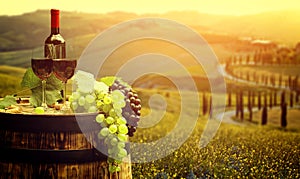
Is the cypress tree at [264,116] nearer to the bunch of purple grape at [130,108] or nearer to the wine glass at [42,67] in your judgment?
the bunch of purple grape at [130,108]

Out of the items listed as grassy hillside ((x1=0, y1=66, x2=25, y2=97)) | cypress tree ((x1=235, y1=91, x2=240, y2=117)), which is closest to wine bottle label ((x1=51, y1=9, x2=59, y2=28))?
grassy hillside ((x1=0, y1=66, x2=25, y2=97))

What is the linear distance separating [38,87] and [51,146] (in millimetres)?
640

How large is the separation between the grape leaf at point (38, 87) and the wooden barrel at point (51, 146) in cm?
44

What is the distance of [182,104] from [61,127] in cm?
1767

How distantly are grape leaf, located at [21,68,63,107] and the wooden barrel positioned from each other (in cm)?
44

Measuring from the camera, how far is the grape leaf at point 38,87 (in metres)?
3.42

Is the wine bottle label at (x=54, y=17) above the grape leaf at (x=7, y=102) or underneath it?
above

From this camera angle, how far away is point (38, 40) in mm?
17438

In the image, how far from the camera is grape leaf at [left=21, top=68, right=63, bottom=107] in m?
3.42

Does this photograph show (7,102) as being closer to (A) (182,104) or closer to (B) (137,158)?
(B) (137,158)

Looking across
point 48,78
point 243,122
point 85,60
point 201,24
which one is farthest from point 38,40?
point 48,78

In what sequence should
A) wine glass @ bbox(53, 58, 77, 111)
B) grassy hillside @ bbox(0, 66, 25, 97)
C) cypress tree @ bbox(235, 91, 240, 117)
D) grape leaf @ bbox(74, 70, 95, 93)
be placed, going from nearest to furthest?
grape leaf @ bbox(74, 70, 95, 93) → wine glass @ bbox(53, 58, 77, 111) → grassy hillside @ bbox(0, 66, 25, 97) → cypress tree @ bbox(235, 91, 240, 117)

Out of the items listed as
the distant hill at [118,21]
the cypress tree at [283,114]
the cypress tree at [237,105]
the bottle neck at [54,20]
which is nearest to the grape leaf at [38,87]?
the bottle neck at [54,20]

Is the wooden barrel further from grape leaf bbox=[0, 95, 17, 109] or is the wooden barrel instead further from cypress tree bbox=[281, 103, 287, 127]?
cypress tree bbox=[281, 103, 287, 127]
